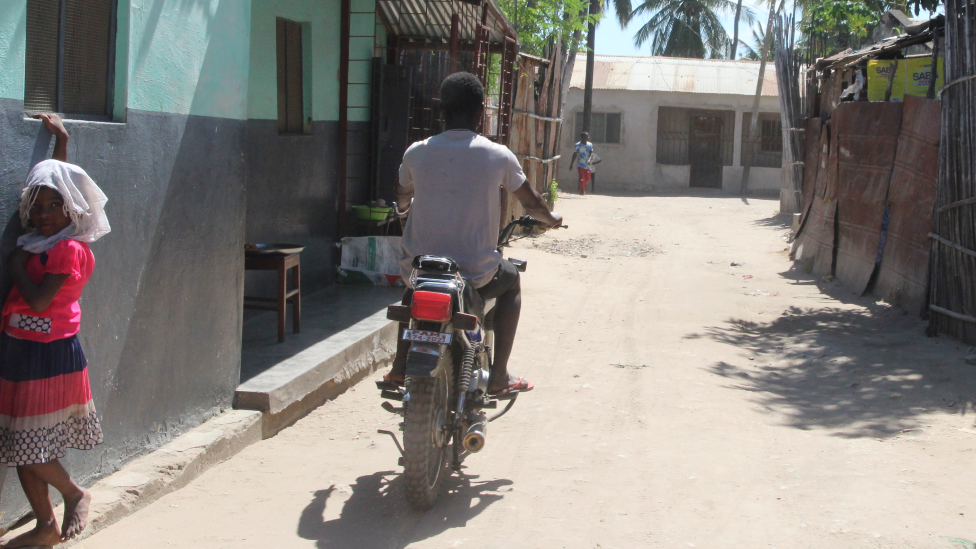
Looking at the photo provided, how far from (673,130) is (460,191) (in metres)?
22.2

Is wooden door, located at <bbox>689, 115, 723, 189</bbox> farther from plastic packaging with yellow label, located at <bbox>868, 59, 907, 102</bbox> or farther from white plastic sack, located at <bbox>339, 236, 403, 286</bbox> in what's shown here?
white plastic sack, located at <bbox>339, 236, 403, 286</bbox>

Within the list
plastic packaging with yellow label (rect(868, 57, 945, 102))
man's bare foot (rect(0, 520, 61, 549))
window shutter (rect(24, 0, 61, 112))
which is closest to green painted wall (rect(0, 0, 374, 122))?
window shutter (rect(24, 0, 61, 112))

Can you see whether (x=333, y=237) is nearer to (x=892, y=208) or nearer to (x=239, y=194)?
(x=239, y=194)

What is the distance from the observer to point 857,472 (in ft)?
13.4

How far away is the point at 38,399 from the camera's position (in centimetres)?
284

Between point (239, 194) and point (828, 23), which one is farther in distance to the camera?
point (828, 23)

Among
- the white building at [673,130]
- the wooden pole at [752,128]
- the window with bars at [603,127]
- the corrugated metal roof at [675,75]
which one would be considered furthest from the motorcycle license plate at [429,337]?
the window with bars at [603,127]

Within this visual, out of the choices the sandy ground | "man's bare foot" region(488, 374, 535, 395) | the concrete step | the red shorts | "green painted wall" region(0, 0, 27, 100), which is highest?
the red shorts

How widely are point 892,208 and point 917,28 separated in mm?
1638

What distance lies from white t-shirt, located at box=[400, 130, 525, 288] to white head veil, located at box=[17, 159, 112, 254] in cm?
135

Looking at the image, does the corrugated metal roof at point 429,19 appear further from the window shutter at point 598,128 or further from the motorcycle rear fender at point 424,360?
the window shutter at point 598,128

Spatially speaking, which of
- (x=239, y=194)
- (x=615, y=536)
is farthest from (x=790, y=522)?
(x=239, y=194)

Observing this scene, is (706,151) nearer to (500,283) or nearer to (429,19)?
(429,19)

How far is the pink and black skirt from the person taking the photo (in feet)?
9.20
